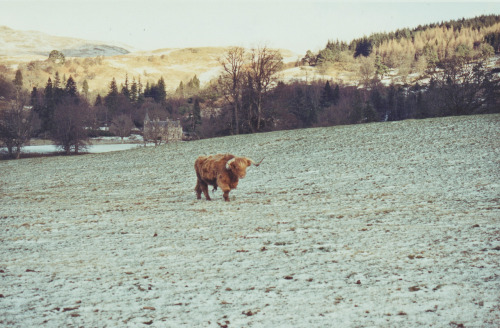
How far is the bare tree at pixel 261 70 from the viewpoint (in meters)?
54.7

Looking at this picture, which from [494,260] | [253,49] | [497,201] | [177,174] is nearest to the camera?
[494,260]

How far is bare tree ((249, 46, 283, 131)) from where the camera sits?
54.7 m

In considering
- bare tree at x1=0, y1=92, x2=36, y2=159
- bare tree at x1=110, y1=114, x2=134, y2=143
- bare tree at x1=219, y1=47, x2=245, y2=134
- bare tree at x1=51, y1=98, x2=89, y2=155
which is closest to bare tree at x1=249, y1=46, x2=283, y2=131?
bare tree at x1=219, y1=47, x2=245, y2=134

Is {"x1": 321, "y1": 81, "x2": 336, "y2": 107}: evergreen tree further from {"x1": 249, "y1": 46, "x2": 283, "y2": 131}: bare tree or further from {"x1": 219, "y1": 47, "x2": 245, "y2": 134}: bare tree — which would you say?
{"x1": 219, "y1": 47, "x2": 245, "y2": 134}: bare tree

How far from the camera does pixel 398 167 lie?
2030 centimetres

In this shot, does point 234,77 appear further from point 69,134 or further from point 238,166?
point 238,166

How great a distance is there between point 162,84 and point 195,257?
18110cm

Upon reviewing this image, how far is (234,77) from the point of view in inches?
2197

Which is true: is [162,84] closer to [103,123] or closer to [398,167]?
[103,123]

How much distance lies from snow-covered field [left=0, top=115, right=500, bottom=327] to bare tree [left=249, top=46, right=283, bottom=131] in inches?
1426

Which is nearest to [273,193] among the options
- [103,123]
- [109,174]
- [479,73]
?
[109,174]

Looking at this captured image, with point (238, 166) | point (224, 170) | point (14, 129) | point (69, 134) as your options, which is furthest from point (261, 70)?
point (238, 166)

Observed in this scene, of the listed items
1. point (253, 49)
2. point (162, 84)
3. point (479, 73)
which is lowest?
point (479, 73)

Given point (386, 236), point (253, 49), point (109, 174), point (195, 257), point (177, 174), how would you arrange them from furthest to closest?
point (253, 49)
point (109, 174)
point (177, 174)
point (386, 236)
point (195, 257)
